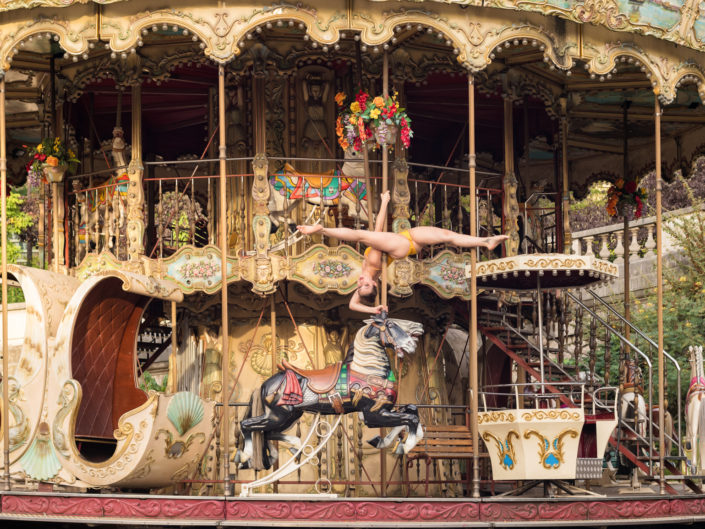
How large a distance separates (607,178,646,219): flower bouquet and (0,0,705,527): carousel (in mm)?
1092

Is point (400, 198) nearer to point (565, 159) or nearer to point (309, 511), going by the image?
point (565, 159)

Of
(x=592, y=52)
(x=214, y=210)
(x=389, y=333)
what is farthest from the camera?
(x=214, y=210)

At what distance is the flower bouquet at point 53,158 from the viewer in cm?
2312

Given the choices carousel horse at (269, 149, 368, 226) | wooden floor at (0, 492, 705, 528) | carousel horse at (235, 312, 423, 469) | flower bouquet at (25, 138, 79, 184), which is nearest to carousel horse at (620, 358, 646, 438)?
wooden floor at (0, 492, 705, 528)

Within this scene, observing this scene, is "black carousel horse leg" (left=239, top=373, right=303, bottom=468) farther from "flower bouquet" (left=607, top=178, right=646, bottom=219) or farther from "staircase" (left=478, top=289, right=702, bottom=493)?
"flower bouquet" (left=607, top=178, right=646, bottom=219)

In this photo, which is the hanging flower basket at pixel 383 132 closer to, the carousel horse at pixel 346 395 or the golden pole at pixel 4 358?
the carousel horse at pixel 346 395

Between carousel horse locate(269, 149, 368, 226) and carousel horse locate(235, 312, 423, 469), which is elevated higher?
carousel horse locate(269, 149, 368, 226)

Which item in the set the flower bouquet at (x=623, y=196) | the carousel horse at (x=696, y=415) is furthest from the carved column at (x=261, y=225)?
the flower bouquet at (x=623, y=196)

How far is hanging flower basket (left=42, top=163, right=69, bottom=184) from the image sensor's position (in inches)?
914

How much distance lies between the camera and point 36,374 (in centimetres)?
1973

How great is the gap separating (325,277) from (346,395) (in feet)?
10.0

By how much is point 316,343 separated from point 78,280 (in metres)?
4.03

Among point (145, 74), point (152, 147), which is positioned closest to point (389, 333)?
point (145, 74)

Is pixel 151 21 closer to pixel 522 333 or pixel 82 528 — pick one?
pixel 82 528
